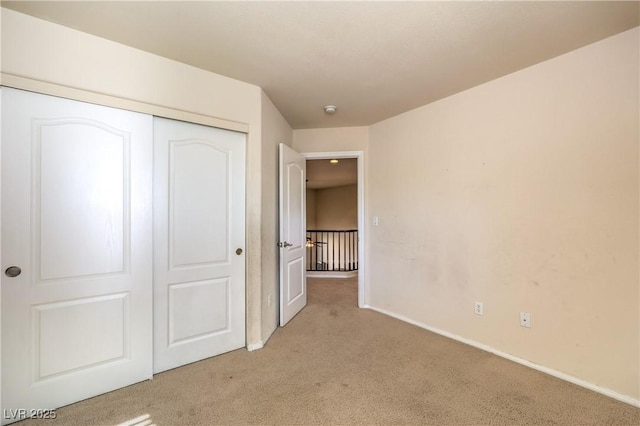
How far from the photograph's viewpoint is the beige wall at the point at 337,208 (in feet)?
32.0

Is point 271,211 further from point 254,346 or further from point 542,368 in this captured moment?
point 542,368

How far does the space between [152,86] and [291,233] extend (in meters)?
1.91

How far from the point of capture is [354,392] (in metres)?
1.90

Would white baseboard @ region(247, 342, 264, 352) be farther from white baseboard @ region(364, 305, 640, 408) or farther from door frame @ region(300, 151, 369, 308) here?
white baseboard @ region(364, 305, 640, 408)

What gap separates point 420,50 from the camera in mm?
1993

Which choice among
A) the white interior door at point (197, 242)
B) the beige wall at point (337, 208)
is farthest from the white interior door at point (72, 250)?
the beige wall at point (337, 208)

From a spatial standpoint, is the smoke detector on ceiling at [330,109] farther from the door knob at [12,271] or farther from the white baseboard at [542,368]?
the door knob at [12,271]

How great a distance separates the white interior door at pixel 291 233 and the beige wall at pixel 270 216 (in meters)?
0.07

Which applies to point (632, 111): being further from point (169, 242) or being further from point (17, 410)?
point (17, 410)

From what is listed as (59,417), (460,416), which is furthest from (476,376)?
(59,417)

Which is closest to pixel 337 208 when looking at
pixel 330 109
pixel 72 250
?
pixel 330 109

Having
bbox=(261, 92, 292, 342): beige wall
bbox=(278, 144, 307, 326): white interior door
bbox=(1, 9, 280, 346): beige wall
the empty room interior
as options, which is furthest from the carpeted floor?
bbox=(278, 144, 307, 326): white interior door

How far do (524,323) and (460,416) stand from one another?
1.07m

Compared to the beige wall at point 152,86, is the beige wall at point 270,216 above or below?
below
